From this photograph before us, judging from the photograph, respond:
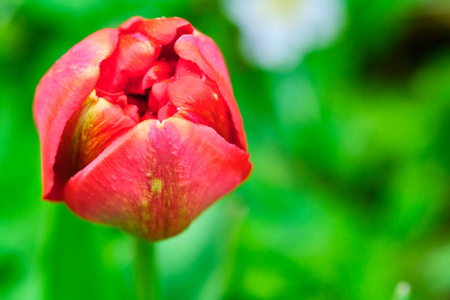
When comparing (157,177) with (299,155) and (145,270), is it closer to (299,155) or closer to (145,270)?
(145,270)

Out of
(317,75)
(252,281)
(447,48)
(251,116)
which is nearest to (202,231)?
(252,281)

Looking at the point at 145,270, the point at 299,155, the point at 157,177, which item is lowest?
the point at 299,155

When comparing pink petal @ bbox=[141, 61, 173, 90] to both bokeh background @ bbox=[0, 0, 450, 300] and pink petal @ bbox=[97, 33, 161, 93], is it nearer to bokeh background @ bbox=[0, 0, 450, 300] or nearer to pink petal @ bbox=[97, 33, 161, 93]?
pink petal @ bbox=[97, 33, 161, 93]

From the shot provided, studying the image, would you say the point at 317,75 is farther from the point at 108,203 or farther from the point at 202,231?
the point at 108,203

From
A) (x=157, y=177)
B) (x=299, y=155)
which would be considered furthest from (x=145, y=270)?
(x=299, y=155)

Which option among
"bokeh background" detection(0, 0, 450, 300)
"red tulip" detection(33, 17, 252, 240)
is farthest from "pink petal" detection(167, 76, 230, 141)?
"bokeh background" detection(0, 0, 450, 300)

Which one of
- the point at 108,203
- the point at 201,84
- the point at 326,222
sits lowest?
the point at 326,222

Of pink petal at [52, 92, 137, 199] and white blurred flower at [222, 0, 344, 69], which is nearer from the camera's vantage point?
pink petal at [52, 92, 137, 199]
